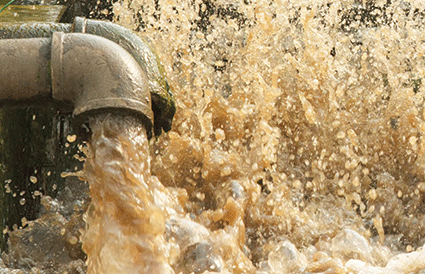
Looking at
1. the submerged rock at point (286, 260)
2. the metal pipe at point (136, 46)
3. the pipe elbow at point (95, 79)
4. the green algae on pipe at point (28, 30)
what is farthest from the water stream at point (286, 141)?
the green algae on pipe at point (28, 30)

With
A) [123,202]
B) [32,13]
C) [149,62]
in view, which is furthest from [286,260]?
[32,13]

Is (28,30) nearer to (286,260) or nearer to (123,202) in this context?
(123,202)

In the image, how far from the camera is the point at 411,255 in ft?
8.09

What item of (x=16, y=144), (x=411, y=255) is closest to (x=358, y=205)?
(x=411, y=255)

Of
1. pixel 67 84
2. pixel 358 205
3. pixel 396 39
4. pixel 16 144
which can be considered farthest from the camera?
pixel 396 39

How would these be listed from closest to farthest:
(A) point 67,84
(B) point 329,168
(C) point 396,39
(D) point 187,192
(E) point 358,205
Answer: (A) point 67,84
(D) point 187,192
(E) point 358,205
(B) point 329,168
(C) point 396,39

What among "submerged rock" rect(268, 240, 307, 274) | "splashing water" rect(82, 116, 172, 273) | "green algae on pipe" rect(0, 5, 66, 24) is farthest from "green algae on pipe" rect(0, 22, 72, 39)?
"submerged rock" rect(268, 240, 307, 274)

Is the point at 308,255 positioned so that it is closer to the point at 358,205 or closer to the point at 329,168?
the point at 358,205

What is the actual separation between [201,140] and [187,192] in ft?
1.15

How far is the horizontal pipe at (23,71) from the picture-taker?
1.80m

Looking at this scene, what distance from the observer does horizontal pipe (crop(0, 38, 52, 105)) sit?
180cm

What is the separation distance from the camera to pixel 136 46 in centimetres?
208

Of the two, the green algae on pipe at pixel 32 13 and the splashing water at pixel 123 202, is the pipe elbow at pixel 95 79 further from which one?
the green algae on pipe at pixel 32 13

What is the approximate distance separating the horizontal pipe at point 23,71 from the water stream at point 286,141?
0.27 meters
